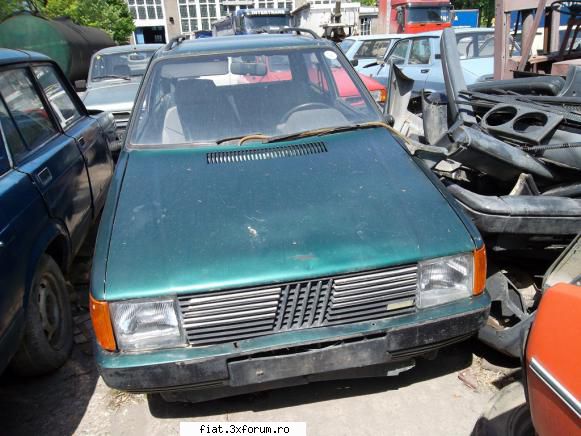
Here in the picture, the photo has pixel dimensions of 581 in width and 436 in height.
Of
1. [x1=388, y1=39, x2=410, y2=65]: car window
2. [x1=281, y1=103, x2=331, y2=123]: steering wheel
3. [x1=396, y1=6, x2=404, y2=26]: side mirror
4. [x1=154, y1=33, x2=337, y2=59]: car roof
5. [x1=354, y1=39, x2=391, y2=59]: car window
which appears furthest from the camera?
[x1=396, y1=6, x2=404, y2=26]: side mirror

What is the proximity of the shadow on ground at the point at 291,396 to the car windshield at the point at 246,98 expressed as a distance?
1519 millimetres

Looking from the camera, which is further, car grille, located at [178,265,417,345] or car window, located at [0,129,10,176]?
car window, located at [0,129,10,176]

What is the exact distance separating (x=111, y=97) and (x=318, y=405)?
608 centimetres

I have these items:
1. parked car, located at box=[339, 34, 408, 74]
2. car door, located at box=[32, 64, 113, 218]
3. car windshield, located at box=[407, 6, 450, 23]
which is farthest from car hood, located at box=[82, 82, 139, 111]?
car windshield, located at box=[407, 6, 450, 23]

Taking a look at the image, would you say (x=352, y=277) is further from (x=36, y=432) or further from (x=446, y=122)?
(x=446, y=122)

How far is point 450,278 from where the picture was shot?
2.18 m

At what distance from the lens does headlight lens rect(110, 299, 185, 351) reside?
1982 millimetres

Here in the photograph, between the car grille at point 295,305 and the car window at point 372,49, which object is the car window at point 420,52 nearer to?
the car window at point 372,49

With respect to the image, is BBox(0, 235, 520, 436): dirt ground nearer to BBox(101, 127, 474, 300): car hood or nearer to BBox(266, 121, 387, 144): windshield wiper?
BBox(101, 127, 474, 300): car hood

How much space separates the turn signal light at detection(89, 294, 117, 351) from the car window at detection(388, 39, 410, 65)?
26.9 feet

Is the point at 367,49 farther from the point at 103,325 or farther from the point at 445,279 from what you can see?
the point at 103,325

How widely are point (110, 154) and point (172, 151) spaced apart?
1.93 meters

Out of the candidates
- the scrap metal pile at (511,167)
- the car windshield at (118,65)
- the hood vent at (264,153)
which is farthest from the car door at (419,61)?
the hood vent at (264,153)

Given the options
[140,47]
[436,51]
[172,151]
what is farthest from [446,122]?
[140,47]
